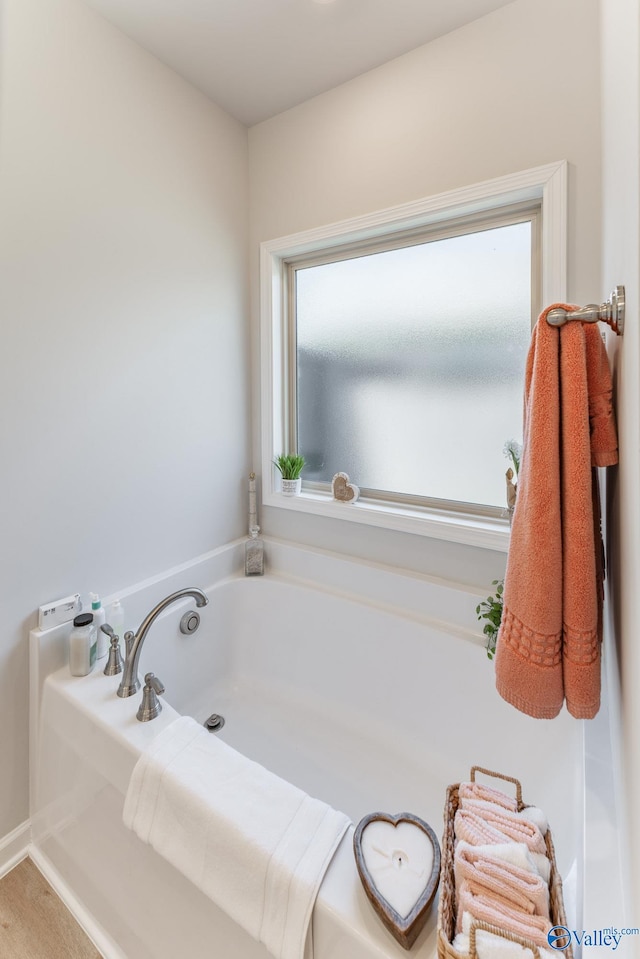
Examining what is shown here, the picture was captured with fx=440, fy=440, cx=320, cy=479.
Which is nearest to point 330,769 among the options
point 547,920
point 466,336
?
point 547,920

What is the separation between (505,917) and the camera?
608 mm

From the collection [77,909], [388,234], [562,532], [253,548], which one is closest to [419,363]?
[388,234]

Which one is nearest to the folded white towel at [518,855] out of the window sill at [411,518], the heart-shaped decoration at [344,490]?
the window sill at [411,518]

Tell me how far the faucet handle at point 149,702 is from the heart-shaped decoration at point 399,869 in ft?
2.00

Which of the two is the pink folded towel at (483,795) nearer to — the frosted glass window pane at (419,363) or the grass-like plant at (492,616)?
the grass-like plant at (492,616)

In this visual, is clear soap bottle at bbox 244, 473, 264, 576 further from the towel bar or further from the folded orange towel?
the towel bar

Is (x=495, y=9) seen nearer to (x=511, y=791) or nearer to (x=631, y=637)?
(x=631, y=637)

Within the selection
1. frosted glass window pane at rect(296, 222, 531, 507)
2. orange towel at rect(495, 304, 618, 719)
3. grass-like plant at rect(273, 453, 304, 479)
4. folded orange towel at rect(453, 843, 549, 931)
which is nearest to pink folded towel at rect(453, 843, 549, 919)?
folded orange towel at rect(453, 843, 549, 931)

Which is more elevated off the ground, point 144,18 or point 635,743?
point 144,18

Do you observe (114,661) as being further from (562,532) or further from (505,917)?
(562,532)

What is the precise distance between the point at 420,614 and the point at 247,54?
2206 mm

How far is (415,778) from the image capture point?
1.51 m

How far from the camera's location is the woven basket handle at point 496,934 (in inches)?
21.9

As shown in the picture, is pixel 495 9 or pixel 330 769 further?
pixel 330 769
